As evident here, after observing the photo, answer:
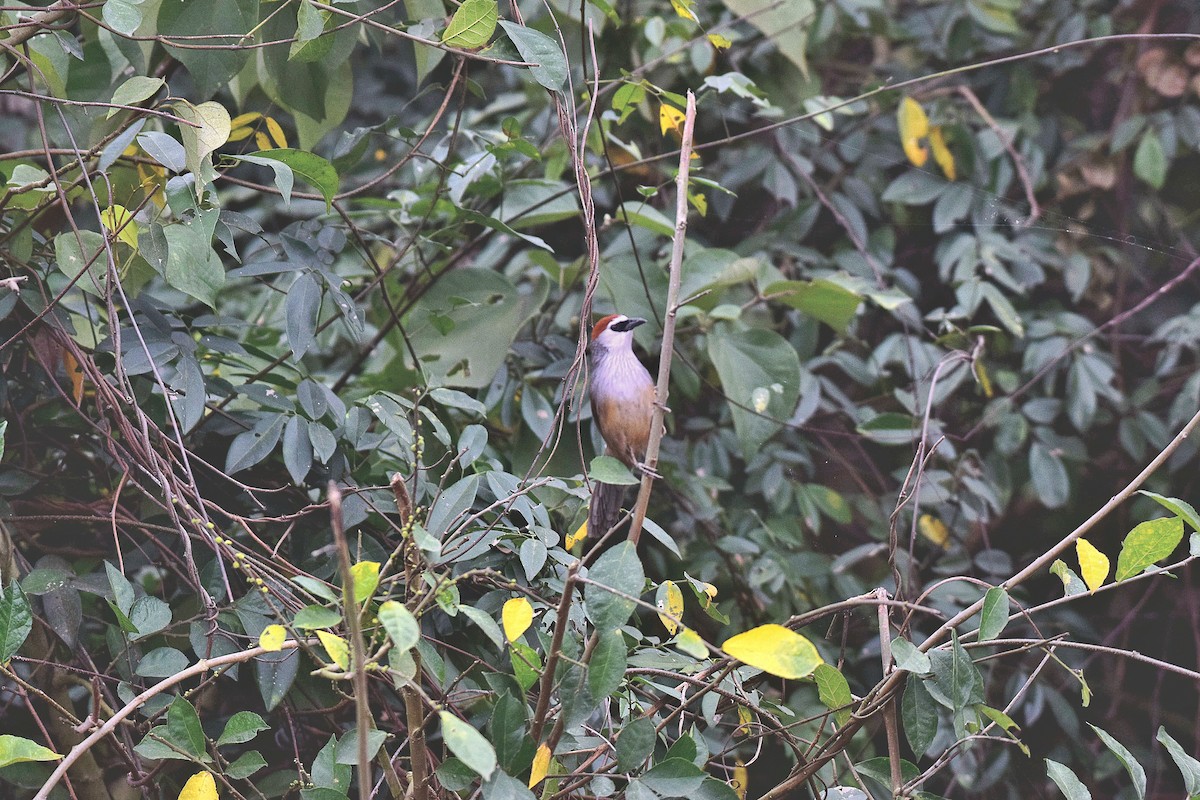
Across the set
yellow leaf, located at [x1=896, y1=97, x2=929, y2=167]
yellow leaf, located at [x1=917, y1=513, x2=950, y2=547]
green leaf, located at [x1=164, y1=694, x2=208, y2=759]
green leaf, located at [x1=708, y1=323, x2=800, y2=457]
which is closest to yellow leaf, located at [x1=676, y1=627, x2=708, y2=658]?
green leaf, located at [x1=164, y1=694, x2=208, y2=759]

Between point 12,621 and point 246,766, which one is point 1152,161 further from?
point 12,621

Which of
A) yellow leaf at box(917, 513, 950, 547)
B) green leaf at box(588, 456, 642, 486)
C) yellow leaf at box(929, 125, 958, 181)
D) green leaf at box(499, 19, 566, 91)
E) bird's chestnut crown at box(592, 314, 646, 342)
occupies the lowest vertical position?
yellow leaf at box(917, 513, 950, 547)

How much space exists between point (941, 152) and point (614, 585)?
1959mm

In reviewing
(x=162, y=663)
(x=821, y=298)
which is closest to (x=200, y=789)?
(x=162, y=663)

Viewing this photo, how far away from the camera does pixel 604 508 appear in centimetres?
145

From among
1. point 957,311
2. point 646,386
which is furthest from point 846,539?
point 646,386

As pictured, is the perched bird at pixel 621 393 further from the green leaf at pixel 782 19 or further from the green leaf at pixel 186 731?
the green leaf at pixel 186 731

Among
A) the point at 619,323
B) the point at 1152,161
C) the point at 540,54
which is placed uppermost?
the point at 540,54

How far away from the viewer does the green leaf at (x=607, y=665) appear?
822 mm

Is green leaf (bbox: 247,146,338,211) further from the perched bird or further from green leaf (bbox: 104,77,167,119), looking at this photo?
the perched bird

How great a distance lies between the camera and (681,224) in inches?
37.8

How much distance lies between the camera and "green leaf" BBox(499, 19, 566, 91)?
1.11 m

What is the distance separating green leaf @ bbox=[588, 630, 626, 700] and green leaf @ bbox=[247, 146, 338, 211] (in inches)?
24.2

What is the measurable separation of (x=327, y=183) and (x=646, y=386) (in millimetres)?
765
